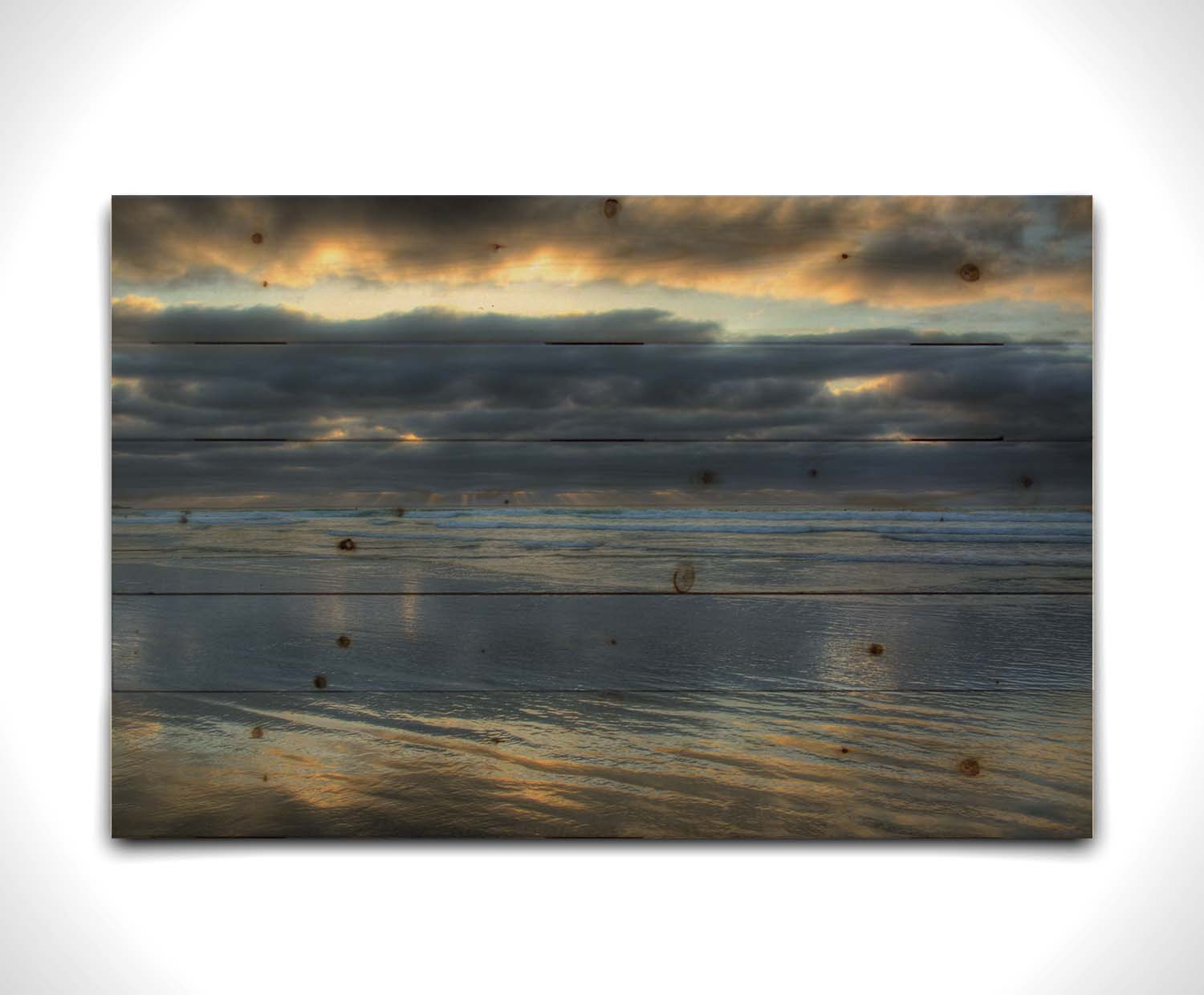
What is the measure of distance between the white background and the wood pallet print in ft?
0.16

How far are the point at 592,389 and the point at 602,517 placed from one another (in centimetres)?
17

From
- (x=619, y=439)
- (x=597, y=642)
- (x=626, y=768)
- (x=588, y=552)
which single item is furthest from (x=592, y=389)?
(x=626, y=768)

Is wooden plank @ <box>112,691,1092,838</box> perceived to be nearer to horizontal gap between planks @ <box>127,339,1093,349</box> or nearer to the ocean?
the ocean

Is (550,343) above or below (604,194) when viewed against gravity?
below

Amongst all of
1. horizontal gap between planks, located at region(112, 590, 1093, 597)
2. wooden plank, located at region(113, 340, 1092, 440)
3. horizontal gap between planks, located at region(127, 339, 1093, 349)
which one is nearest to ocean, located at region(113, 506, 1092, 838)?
horizontal gap between planks, located at region(112, 590, 1093, 597)

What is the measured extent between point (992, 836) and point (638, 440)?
27.3 inches

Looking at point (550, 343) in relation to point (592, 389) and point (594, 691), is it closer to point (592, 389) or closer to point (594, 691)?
point (592, 389)

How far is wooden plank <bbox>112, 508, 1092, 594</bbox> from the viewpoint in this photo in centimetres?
113

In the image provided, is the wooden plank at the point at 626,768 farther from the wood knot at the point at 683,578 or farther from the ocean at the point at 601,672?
the wood knot at the point at 683,578

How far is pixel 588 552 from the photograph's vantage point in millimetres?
1136

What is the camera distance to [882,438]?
44.6 inches

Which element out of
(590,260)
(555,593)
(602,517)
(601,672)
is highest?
(590,260)

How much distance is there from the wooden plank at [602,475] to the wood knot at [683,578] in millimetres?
85

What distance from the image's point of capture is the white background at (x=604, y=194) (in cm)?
113
